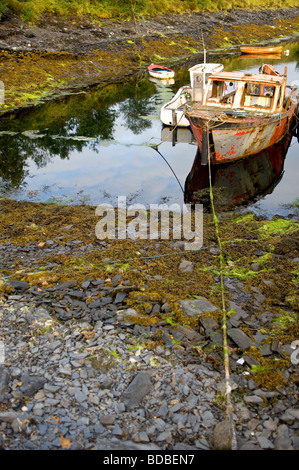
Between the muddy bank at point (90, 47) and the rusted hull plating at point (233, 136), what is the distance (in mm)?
13909

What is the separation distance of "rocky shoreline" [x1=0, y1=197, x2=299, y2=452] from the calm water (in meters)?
5.77

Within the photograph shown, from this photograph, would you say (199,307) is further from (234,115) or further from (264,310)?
(234,115)

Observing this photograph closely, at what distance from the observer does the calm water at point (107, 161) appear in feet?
45.3

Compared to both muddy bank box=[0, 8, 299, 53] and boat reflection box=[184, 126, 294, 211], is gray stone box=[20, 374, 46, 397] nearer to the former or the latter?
boat reflection box=[184, 126, 294, 211]

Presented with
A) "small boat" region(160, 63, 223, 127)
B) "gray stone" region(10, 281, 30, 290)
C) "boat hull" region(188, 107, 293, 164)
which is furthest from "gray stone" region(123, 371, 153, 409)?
"small boat" region(160, 63, 223, 127)

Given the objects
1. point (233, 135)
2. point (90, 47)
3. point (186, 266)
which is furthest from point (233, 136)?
point (90, 47)

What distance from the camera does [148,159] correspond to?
55.9 feet

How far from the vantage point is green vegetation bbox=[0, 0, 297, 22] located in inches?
1272

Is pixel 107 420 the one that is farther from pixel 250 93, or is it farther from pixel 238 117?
pixel 250 93

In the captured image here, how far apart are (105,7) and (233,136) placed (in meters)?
32.4

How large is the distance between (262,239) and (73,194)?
6.87 m

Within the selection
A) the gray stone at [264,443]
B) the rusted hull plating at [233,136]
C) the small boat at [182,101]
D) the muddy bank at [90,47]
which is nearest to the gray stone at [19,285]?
the gray stone at [264,443]

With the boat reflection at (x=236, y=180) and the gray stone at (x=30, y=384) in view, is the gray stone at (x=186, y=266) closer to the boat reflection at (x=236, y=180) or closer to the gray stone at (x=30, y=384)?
the gray stone at (x=30, y=384)

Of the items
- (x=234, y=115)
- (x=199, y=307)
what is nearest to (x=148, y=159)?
(x=234, y=115)
